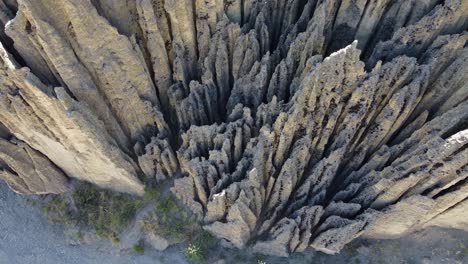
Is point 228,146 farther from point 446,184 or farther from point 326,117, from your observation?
point 446,184

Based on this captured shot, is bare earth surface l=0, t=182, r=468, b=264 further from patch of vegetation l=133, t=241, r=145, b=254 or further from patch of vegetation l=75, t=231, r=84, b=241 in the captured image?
patch of vegetation l=75, t=231, r=84, b=241

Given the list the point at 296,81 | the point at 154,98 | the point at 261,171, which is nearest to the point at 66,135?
the point at 154,98

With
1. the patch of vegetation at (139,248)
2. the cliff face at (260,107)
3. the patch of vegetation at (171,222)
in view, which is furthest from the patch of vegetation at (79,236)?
the patch of vegetation at (171,222)

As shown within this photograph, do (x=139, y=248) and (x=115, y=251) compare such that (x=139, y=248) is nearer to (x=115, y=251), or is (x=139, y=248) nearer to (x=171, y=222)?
(x=115, y=251)

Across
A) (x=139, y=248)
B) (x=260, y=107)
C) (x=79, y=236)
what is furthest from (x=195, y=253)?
(x=260, y=107)

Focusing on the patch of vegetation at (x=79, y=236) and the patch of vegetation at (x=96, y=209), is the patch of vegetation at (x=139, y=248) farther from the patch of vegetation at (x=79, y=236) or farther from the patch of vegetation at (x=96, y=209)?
the patch of vegetation at (x=79, y=236)
